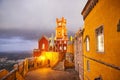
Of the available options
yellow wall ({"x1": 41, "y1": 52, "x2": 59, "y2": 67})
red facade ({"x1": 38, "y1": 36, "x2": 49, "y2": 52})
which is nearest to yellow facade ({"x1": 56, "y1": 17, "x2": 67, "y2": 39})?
red facade ({"x1": 38, "y1": 36, "x2": 49, "y2": 52})

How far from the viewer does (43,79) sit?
73.3ft

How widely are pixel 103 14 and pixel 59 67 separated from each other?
2403 cm

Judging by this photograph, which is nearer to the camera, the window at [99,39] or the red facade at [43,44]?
the window at [99,39]

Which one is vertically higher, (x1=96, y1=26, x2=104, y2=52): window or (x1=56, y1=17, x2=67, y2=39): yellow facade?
(x1=56, y1=17, x2=67, y2=39): yellow facade

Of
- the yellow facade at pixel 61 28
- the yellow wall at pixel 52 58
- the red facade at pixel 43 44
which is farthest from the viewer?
the yellow facade at pixel 61 28

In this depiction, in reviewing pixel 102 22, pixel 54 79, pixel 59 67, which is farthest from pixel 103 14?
pixel 59 67

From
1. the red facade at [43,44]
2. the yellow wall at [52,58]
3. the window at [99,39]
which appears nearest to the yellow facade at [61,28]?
the red facade at [43,44]

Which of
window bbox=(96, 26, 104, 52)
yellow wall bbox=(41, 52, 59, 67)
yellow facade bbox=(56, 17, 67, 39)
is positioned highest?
yellow facade bbox=(56, 17, 67, 39)

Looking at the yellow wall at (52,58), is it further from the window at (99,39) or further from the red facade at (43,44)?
the window at (99,39)

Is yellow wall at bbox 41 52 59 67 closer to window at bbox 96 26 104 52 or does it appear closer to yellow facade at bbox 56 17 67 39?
yellow facade at bbox 56 17 67 39

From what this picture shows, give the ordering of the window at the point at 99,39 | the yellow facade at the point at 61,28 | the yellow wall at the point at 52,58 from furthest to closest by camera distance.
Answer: the yellow facade at the point at 61,28 → the yellow wall at the point at 52,58 → the window at the point at 99,39

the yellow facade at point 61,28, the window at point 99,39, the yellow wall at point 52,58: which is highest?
the yellow facade at point 61,28

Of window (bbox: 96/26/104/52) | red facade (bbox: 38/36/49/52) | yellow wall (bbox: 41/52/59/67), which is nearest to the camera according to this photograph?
window (bbox: 96/26/104/52)

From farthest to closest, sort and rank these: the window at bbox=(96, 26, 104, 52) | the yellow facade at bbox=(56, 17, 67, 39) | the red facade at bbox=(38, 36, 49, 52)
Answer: the yellow facade at bbox=(56, 17, 67, 39), the red facade at bbox=(38, 36, 49, 52), the window at bbox=(96, 26, 104, 52)
